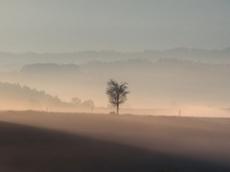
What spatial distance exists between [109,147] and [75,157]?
6781 mm

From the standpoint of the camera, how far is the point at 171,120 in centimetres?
8388

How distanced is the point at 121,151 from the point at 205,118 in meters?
48.3

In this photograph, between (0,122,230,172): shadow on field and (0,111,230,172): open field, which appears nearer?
(0,122,230,172): shadow on field

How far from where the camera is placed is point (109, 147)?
155 feet

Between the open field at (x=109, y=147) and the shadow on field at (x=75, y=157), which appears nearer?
the shadow on field at (x=75, y=157)

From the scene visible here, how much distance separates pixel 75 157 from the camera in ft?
134

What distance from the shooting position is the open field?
1507 inches

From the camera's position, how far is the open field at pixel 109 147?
126 ft

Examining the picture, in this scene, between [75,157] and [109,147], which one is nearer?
[75,157]

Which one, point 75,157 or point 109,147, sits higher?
point 109,147

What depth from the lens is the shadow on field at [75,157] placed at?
122 feet

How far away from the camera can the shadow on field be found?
3722cm

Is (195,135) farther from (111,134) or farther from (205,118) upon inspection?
(205,118)

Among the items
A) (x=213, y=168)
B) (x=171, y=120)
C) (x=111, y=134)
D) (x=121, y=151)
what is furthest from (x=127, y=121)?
(x=213, y=168)
